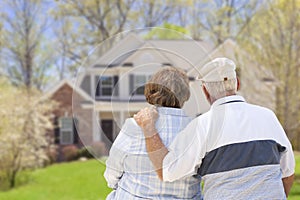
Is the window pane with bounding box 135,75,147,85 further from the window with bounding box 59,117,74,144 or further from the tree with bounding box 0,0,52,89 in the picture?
the tree with bounding box 0,0,52,89

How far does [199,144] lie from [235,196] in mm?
222

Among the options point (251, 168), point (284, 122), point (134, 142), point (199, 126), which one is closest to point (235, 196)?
point (251, 168)

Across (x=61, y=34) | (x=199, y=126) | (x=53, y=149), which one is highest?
(x=61, y=34)

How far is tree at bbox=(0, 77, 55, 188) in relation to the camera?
1055 centimetres

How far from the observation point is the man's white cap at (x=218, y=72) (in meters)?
2.06

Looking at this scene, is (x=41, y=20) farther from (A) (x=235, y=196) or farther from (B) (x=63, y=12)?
(A) (x=235, y=196)

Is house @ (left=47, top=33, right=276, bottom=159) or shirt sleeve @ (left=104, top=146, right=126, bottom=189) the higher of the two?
house @ (left=47, top=33, right=276, bottom=159)

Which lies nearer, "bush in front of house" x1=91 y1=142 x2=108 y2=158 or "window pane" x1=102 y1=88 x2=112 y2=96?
"bush in front of house" x1=91 y1=142 x2=108 y2=158

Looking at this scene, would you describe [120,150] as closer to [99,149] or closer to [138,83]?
[99,149]

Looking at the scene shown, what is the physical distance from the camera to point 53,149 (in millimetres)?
13820

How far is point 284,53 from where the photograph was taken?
1044 centimetres

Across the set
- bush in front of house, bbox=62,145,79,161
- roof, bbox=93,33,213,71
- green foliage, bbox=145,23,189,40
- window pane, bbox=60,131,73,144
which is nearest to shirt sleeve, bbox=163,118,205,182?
roof, bbox=93,33,213,71

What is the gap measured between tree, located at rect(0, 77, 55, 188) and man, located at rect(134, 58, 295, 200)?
28.6ft

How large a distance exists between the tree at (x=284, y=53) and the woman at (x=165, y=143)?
8527 mm
